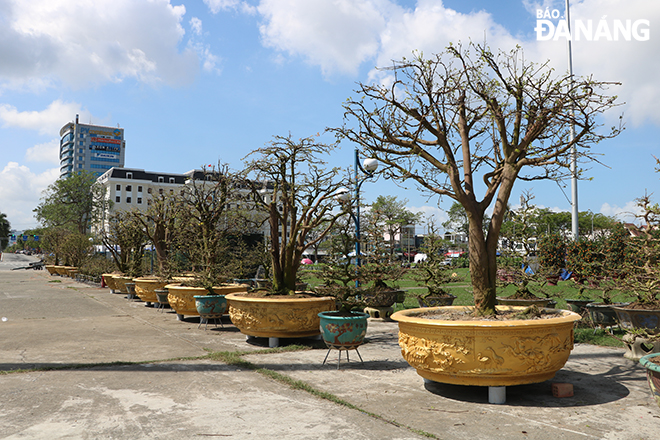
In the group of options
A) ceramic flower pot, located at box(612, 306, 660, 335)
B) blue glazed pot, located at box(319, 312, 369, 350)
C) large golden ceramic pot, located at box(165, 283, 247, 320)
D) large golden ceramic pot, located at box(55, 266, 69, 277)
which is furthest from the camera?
large golden ceramic pot, located at box(55, 266, 69, 277)

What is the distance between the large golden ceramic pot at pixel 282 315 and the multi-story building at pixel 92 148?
125902 mm

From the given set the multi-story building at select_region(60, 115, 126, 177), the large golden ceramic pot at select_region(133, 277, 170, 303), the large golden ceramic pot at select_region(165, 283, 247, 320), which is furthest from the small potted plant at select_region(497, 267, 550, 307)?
the multi-story building at select_region(60, 115, 126, 177)

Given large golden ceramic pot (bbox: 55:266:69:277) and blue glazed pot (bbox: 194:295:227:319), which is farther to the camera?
large golden ceramic pot (bbox: 55:266:69:277)

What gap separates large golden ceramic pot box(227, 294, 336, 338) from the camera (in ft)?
25.9

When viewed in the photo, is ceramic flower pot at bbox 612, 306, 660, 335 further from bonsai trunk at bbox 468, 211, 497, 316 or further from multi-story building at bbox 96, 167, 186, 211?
multi-story building at bbox 96, 167, 186, 211

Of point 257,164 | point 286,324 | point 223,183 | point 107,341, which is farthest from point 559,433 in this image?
point 223,183

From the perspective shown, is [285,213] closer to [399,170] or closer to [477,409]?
[399,170]

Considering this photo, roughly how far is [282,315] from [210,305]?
296 centimetres

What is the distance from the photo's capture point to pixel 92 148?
396 feet

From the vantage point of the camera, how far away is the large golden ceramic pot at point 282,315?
7.91 m

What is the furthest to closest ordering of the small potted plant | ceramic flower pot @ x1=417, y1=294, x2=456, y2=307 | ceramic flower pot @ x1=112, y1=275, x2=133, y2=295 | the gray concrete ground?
1. ceramic flower pot @ x1=112, y1=275, x2=133, y2=295
2. ceramic flower pot @ x1=417, y1=294, x2=456, y2=307
3. the small potted plant
4. the gray concrete ground

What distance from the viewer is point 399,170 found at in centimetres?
606

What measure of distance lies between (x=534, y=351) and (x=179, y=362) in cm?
478

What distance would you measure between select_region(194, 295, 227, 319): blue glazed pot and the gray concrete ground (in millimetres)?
2192
